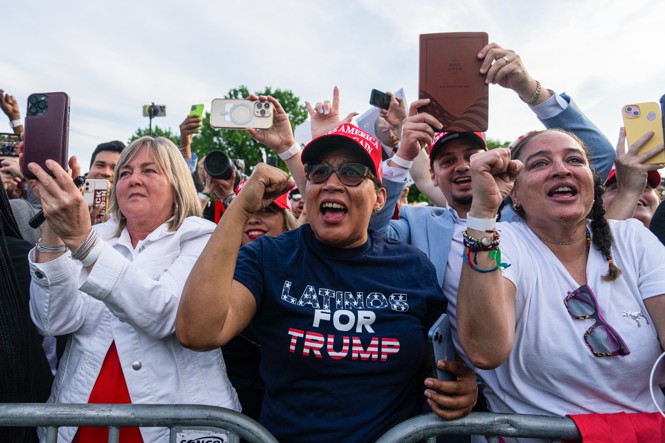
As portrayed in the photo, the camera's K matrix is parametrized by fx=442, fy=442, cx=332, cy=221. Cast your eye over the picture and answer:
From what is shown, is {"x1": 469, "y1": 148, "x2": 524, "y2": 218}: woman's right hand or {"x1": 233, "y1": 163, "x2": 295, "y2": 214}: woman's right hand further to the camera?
{"x1": 233, "y1": 163, "x2": 295, "y2": 214}: woman's right hand

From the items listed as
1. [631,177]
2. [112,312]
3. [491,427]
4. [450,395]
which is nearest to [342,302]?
[450,395]

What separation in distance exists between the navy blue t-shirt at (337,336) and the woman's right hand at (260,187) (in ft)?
0.76

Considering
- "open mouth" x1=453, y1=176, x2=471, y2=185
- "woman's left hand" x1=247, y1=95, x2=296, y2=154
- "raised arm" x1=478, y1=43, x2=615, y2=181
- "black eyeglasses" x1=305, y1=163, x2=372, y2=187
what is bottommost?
"black eyeglasses" x1=305, y1=163, x2=372, y2=187

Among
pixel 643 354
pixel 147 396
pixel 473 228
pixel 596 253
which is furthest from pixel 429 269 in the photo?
pixel 147 396

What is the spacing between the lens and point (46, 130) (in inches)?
70.6

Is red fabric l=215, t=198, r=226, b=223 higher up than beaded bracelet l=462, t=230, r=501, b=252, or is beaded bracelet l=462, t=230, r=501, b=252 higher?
red fabric l=215, t=198, r=226, b=223

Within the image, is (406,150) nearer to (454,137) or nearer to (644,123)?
(454,137)

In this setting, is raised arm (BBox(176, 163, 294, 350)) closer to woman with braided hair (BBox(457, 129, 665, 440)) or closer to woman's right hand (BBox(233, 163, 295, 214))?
woman's right hand (BBox(233, 163, 295, 214))

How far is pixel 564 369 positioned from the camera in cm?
174

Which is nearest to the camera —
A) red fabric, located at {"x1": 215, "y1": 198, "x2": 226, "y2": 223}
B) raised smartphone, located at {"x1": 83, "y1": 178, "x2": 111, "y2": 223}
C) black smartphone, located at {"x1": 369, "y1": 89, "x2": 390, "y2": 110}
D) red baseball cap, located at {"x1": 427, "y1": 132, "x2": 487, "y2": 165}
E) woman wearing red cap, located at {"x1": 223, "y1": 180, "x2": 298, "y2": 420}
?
woman wearing red cap, located at {"x1": 223, "y1": 180, "x2": 298, "y2": 420}

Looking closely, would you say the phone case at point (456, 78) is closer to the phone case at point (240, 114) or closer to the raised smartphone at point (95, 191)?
the phone case at point (240, 114)

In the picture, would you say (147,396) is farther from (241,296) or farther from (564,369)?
(564,369)

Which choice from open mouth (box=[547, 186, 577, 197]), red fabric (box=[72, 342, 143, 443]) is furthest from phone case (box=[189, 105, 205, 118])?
open mouth (box=[547, 186, 577, 197])

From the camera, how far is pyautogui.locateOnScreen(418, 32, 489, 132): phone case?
2.05 m
